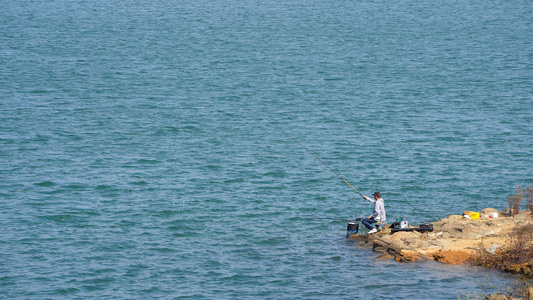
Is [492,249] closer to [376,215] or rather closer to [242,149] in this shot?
[376,215]

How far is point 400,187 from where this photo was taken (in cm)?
3303

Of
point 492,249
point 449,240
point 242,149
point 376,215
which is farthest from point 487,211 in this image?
point 242,149

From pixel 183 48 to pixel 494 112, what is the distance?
33786 mm

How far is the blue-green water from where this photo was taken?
77.2 feet

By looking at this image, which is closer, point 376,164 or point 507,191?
point 507,191

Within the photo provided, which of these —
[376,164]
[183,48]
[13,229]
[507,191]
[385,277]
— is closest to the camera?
[385,277]

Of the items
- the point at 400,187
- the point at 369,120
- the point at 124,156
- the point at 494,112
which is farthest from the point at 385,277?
the point at 494,112

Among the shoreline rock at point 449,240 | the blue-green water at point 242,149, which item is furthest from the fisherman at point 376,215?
the blue-green water at point 242,149

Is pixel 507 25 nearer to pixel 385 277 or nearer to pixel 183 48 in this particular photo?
pixel 183 48

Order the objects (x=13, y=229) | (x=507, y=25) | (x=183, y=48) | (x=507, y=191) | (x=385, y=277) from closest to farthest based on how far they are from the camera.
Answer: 1. (x=385, y=277)
2. (x=13, y=229)
3. (x=507, y=191)
4. (x=183, y=48)
5. (x=507, y=25)

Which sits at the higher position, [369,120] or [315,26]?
[315,26]

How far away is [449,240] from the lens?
24.1m

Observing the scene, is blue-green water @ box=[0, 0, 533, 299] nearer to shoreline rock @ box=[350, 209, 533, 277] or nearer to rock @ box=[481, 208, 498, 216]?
shoreline rock @ box=[350, 209, 533, 277]

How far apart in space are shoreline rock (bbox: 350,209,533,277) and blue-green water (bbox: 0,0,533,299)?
0.69 m
